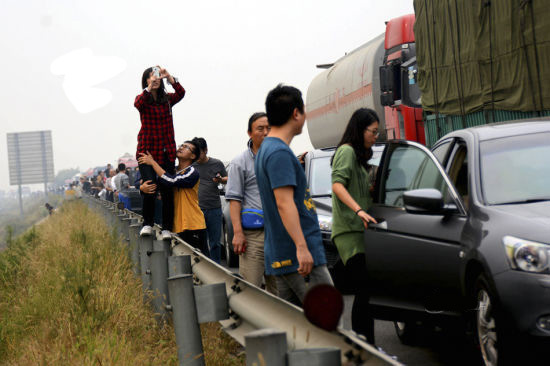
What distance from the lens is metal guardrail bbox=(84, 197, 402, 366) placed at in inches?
88.6

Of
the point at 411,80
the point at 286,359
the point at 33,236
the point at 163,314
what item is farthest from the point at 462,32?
the point at 33,236

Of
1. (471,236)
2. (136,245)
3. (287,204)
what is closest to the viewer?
(287,204)

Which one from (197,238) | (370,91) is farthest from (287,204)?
(370,91)

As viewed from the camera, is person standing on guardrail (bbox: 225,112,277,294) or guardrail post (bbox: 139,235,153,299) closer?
person standing on guardrail (bbox: 225,112,277,294)

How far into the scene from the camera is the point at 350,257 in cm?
578

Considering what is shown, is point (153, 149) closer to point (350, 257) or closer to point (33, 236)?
point (350, 257)

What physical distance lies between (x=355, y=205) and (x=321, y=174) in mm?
5932

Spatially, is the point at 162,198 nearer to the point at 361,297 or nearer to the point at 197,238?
the point at 197,238

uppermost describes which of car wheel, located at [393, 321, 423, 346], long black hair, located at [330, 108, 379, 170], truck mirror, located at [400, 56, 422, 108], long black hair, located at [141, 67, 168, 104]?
truck mirror, located at [400, 56, 422, 108]

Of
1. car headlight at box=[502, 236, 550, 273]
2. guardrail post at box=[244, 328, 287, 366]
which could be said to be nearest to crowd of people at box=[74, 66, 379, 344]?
car headlight at box=[502, 236, 550, 273]

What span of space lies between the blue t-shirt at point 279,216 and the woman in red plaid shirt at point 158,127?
3.98 m

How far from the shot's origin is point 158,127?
8.46 meters

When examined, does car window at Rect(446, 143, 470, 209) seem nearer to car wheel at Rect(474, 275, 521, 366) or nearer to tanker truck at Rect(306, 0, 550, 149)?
car wheel at Rect(474, 275, 521, 366)

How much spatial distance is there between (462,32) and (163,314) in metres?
8.42
